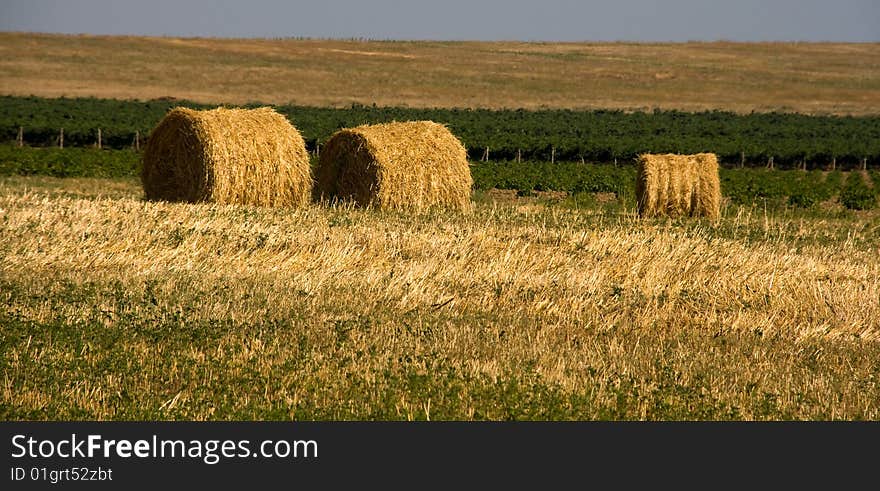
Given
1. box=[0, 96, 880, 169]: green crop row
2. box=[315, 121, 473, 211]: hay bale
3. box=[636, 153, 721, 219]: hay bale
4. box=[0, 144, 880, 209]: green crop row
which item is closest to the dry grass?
box=[315, 121, 473, 211]: hay bale

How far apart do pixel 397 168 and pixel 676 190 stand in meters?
4.73

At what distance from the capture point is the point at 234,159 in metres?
17.8

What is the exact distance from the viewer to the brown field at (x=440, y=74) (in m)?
91.8

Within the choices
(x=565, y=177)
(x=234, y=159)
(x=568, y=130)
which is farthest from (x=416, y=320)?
(x=568, y=130)

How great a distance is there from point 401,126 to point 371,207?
5.33ft

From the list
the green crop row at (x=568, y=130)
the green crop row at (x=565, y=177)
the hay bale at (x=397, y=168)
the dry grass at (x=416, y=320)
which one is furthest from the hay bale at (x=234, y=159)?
the green crop row at (x=568, y=130)

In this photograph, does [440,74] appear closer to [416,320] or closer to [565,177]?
[565,177]

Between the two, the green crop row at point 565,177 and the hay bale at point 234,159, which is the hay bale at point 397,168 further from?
the green crop row at point 565,177

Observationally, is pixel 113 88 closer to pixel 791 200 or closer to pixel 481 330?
pixel 791 200

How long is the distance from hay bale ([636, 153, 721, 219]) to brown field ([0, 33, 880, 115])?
213ft

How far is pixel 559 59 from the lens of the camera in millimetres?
128125

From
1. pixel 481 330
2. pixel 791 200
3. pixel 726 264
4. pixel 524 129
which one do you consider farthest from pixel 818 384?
pixel 524 129

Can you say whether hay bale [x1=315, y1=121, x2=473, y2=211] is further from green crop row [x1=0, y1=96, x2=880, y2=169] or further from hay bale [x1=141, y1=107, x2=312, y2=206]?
green crop row [x1=0, y1=96, x2=880, y2=169]

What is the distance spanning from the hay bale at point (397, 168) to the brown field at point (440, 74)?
6408 cm
